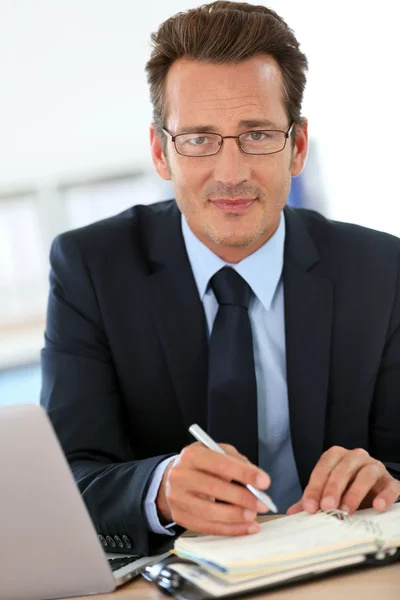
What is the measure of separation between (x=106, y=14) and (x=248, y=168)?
282 centimetres

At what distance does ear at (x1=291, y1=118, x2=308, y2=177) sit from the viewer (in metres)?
2.03

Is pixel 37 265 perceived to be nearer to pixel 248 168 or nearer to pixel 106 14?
pixel 106 14

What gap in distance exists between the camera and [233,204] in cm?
185

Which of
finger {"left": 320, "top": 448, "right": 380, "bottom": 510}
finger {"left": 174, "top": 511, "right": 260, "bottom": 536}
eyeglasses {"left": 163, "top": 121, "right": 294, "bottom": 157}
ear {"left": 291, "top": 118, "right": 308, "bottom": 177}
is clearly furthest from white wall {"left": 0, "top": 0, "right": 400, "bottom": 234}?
finger {"left": 174, "top": 511, "right": 260, "bottom": 536}

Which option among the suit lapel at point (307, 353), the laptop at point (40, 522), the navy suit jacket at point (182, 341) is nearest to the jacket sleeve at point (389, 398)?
the navy suit jacket at point (182, 341)

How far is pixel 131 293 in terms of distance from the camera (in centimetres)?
194

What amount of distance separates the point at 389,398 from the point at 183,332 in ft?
1.75

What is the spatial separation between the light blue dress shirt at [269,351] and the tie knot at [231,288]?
17 mm

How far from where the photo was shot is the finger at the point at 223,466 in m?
1.20

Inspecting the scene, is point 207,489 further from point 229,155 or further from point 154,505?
point 229,155

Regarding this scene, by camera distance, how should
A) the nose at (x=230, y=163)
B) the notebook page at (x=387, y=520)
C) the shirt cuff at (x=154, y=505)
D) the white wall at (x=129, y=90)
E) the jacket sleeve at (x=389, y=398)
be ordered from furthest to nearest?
the white wall at (x=129, y=90)
the jacket sleeve at (x=389, y=398)
the nose at (x=230, y=163)
the shirt cuff at (x=154, y=505)
the notebook page at (x=387, y=520)

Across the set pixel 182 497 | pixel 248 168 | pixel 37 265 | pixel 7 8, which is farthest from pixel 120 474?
pixel 7 8

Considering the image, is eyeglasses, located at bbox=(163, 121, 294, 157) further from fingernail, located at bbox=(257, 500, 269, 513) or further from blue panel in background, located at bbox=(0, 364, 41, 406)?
blue panel in background, located at bbox=(0, 364, 41, 406)

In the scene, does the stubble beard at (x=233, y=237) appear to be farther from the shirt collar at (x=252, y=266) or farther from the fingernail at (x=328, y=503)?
the fingernail at (x=328, y=503)
